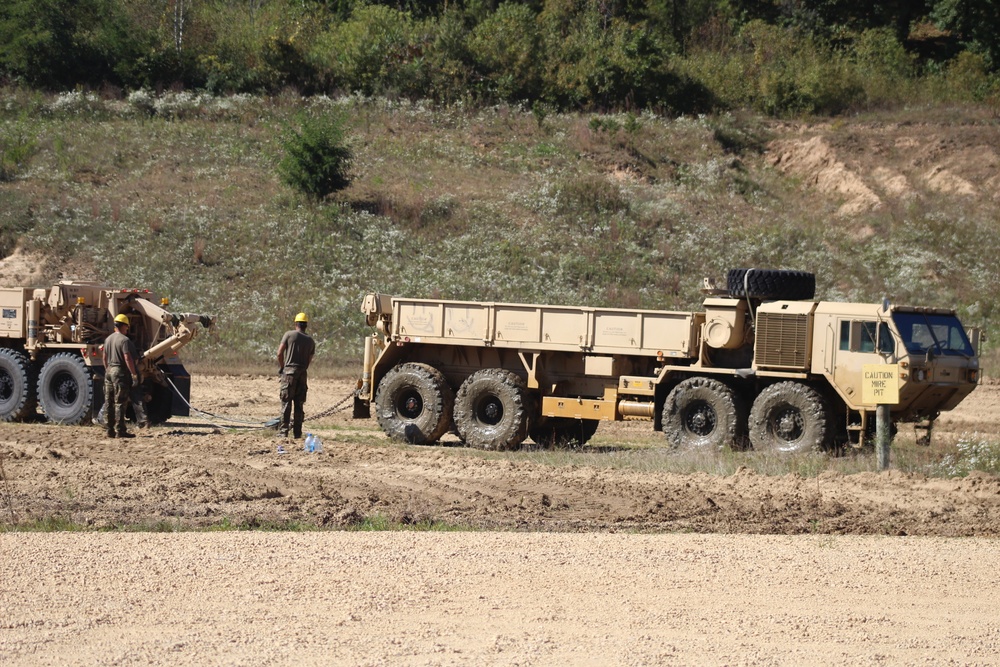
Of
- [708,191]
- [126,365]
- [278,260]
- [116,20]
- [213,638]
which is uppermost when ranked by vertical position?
[116,20]

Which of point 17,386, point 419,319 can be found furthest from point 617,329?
point 17,386

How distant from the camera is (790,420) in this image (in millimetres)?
15953

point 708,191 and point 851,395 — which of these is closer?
point 851,395

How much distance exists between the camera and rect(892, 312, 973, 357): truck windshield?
15.5m

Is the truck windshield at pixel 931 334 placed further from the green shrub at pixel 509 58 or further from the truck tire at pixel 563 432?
the green shrub at pixel 509 58

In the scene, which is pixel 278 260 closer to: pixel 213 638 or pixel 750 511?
pixel 750 511

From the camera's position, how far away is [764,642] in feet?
24.3

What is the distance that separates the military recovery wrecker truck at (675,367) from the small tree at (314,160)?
17.9 m

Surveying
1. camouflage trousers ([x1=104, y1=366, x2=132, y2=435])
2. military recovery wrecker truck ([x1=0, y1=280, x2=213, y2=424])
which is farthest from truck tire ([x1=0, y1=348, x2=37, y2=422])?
camouflage trousers ([x1=104, y1=366, x2=132, y2=435])

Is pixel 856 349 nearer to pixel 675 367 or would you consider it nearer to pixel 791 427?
pixel 791 427

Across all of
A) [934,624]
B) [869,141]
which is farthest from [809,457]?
[869,141]

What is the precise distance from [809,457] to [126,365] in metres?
9.13

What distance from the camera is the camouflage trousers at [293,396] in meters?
17.1

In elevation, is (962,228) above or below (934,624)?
above
